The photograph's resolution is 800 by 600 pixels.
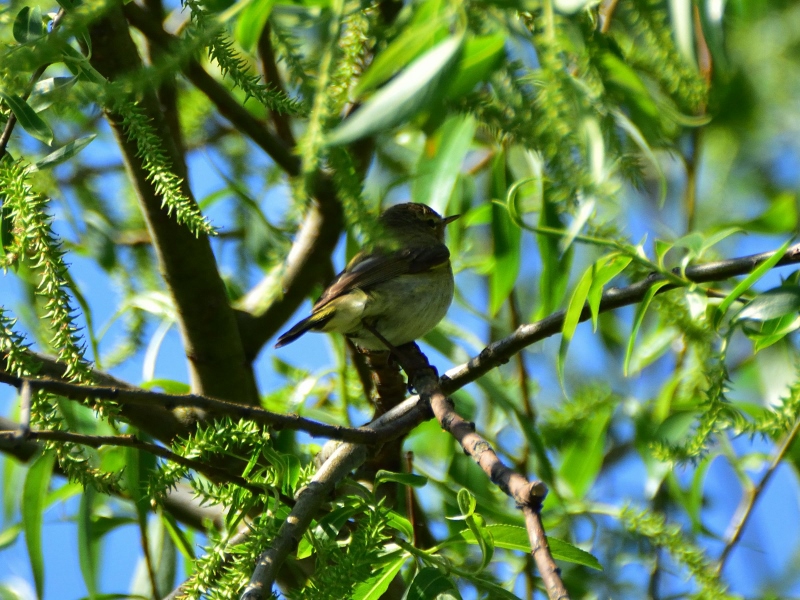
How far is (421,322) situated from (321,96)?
2.33m

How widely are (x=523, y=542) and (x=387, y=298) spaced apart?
1937 mm

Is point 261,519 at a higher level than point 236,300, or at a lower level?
lower

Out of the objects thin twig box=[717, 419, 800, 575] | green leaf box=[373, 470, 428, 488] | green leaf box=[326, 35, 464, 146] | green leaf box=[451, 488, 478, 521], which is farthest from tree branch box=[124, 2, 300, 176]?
thin twig box=[717, 419, 800, 575]

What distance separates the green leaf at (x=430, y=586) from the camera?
1532mm

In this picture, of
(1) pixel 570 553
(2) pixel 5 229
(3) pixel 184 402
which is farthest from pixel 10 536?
(1) pixel 570 553

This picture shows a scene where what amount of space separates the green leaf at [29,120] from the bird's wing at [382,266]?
66.4 inches

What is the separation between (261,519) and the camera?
158 centimetres

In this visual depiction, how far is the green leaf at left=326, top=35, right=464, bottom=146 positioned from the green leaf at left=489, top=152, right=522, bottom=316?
1.53m

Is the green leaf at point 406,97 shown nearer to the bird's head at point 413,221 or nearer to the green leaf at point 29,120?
the green leaf at point 29,120

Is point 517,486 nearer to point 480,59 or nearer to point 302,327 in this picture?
point 480,59

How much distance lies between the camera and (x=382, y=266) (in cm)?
361

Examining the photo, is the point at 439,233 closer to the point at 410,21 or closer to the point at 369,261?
the point at 369,261

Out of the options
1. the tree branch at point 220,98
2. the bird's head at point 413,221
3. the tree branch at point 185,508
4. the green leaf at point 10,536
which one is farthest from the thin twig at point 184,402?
the bird's head at point 413,221

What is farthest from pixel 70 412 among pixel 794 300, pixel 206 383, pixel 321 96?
pixel 794 300
